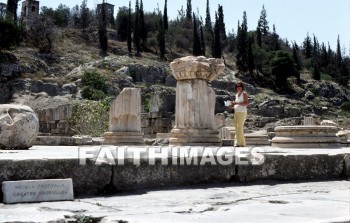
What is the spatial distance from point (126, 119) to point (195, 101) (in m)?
2.77

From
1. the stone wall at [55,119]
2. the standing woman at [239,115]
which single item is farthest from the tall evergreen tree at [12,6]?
the standing woman at [239,115]

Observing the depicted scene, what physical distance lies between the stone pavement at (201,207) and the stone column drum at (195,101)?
4080 mm

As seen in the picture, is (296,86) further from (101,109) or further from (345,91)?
(101,109)

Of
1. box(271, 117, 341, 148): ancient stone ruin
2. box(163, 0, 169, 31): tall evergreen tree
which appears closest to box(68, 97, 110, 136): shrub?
box(271, 117, 341, 148): ancient stone ruin

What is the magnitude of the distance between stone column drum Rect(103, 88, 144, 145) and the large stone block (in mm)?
4350

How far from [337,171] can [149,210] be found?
3.78 metres

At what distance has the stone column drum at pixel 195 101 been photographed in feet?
31.6

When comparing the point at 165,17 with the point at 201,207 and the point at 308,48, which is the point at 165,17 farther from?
the point at 201,207

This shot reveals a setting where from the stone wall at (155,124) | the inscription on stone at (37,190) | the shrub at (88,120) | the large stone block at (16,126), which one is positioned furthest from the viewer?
the stone wall at (155,124)

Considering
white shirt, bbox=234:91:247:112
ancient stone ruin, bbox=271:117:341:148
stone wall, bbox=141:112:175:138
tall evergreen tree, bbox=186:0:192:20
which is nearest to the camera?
white shirt, bbox=234:91:247:112

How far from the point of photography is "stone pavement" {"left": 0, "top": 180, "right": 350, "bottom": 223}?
347 centimetres

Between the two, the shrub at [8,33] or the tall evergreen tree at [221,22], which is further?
the tall evergreen tree at [221,22]

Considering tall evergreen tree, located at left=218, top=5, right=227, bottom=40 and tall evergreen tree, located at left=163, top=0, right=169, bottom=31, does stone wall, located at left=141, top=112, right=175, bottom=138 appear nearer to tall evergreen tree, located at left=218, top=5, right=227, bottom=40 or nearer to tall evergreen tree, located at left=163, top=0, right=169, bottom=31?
tall evergreen tree, located at left=163, top=0, right=169, bottom=31

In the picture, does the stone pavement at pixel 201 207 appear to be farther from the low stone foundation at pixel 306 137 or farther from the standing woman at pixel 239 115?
the low stone foundation at pixel 306 137
